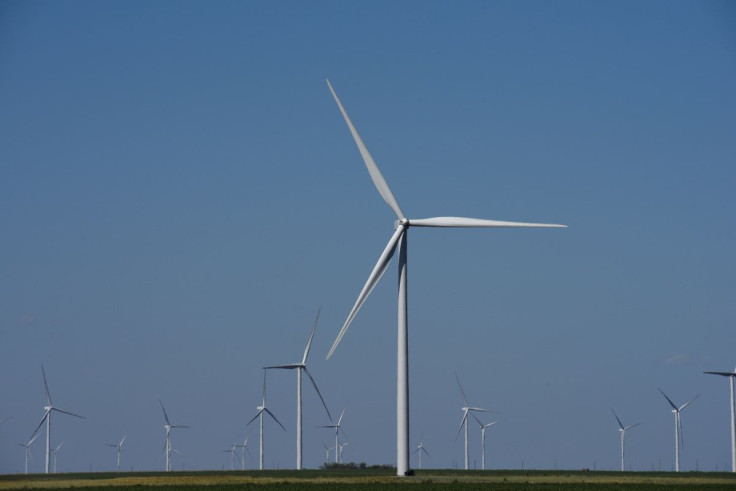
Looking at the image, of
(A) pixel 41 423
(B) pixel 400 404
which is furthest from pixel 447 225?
(A) pixel 41 423

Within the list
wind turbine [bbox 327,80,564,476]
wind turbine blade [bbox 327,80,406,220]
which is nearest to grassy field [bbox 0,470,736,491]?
wind turbine [bbox 327,80,564,476]

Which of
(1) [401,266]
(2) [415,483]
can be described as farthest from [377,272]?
(2) [415,483]

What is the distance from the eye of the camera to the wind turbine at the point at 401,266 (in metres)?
99.3

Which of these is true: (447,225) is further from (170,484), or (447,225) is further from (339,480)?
(170,484)

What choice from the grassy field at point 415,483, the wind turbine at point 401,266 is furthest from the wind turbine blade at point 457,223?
the grassy field at point 415,483

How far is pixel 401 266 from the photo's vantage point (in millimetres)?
101875

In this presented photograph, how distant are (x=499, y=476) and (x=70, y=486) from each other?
3531cm

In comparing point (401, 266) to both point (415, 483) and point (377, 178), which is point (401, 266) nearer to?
point (377, 178)

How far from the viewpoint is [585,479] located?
104 m

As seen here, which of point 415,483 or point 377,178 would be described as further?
point 377,178

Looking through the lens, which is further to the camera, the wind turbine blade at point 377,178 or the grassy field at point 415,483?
the wind turbine blade at point 377,178

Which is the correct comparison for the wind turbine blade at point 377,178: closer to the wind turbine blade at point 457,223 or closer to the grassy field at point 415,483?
the wind turbine blade at point 457,223

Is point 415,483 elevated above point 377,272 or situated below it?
below

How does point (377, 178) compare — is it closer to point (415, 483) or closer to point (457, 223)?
point (457, 223)
